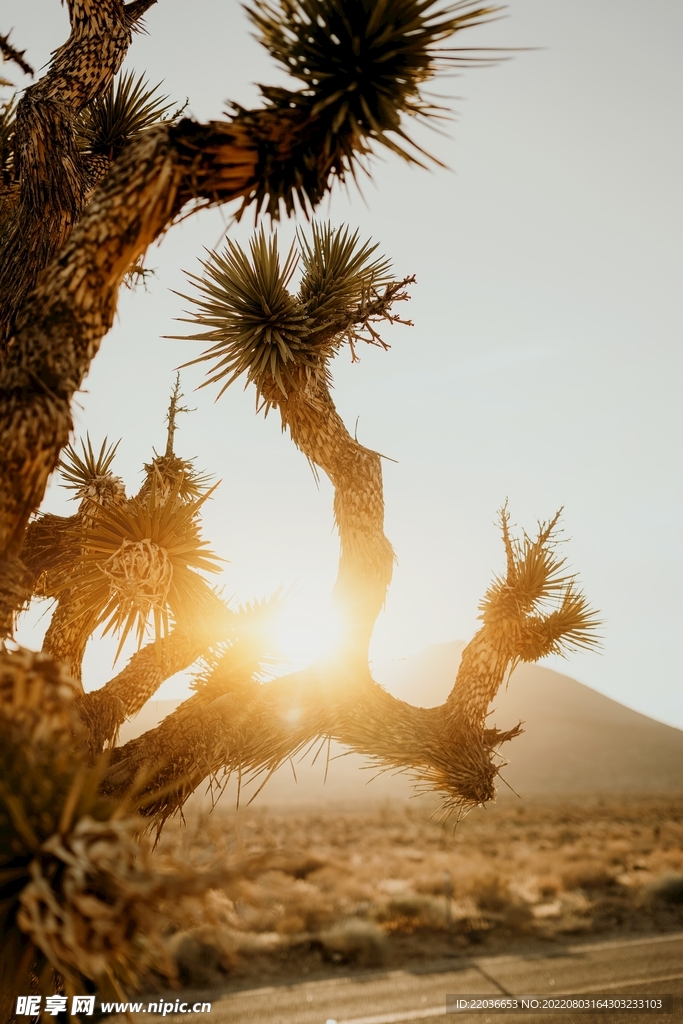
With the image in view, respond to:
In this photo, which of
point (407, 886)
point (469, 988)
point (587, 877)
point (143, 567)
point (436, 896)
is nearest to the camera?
point (143, 567)

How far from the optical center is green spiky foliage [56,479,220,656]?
11.5 feet

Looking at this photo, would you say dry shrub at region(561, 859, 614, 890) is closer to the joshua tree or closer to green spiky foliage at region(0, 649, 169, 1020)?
the joshua tree

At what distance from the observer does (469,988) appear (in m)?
→ 12.9

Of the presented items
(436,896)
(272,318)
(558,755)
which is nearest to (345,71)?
(272,318)

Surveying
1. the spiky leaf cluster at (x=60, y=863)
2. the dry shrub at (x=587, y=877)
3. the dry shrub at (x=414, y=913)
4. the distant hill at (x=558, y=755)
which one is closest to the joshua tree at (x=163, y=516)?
the spiky leaf cluster at (x=60, y=863)

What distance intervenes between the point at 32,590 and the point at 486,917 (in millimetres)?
19960

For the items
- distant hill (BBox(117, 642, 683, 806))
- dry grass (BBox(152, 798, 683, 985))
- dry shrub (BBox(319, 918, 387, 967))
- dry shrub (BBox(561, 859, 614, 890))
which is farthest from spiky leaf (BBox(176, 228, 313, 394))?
distant hill (BBox(117, 642, 683, 806))

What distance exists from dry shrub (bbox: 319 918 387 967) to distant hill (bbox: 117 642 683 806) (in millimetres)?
48210

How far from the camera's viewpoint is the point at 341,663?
400 centimetres

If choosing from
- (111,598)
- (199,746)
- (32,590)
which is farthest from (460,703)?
(32,590)

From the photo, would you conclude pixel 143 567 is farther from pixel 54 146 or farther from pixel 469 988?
pixel 469 988

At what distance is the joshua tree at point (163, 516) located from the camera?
1.30m

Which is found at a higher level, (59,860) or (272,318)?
(272,318)

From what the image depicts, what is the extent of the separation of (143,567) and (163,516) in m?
0.34
